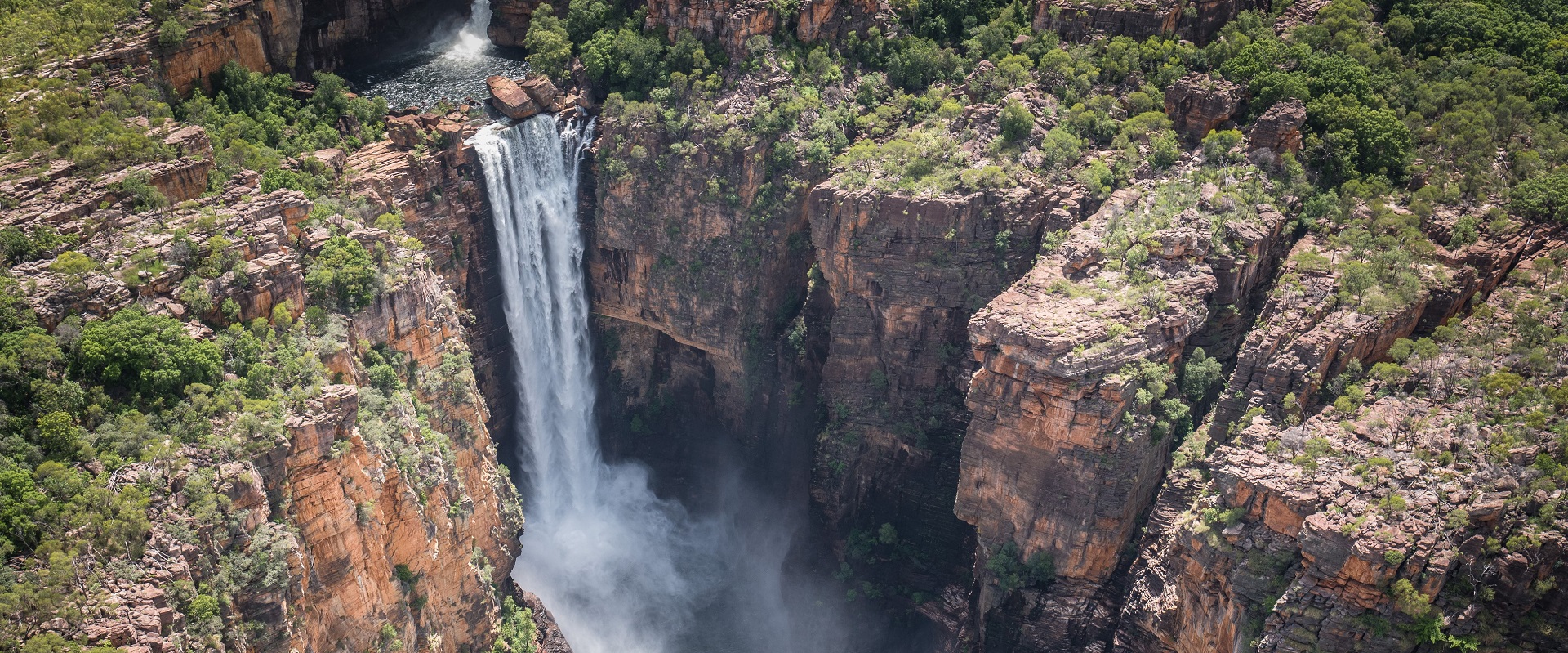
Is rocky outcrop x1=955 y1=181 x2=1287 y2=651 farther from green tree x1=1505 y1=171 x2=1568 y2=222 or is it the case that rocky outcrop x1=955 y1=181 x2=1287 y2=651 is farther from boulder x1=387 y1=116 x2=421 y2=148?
boulder x1=387 y1=116 x2=421 y2=148

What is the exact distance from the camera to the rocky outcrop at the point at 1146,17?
58.8m

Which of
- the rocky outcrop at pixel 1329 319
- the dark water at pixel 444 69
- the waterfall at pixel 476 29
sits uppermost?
the waterfall at pixel 476 29

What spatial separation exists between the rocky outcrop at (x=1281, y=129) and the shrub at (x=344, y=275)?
36239 mm

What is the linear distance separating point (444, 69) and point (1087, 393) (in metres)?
38.3

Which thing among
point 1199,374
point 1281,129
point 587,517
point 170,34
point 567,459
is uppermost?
point 170,34

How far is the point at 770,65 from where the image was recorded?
196 ft

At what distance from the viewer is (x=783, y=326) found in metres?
62.4

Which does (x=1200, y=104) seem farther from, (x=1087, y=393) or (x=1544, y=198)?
(x=1087, y=393)

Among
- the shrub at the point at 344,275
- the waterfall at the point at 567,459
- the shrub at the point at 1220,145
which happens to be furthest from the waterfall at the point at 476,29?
the shrub at the point at 1220,145

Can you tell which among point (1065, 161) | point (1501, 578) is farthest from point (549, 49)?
point (1501, 578)

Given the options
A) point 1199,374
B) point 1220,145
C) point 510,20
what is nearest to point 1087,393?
point 1199,374

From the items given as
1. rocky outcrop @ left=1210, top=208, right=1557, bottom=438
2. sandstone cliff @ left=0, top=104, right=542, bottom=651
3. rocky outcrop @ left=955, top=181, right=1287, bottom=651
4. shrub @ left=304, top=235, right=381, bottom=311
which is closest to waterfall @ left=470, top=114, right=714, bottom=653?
sandstone cliff @ left=0, top=104, right=542, bottom=651

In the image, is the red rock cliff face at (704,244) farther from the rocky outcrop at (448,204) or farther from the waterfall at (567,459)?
the rocky outcrop at (448,204)

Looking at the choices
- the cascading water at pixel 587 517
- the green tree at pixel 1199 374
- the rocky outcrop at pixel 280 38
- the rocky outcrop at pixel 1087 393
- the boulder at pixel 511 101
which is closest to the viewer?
the rocky outcrop at pixel 1087 393
